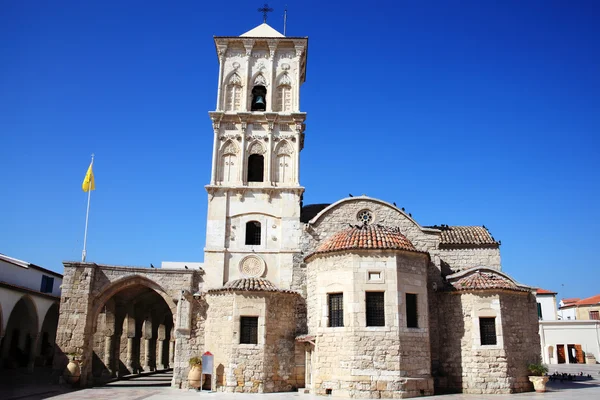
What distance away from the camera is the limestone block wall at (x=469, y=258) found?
23734 millimetres

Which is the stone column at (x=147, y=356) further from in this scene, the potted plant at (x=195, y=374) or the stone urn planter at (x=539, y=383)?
the stone urn planter at (x=539, y=383)

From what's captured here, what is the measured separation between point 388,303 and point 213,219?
30.4 ft

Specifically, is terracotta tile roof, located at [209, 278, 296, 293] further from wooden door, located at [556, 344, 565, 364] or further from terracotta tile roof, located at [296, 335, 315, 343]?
wooden door, located at [556, 344, 565, 364]

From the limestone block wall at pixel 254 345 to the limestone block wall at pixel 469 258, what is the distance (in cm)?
799

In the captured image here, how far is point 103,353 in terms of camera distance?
27.8 metres

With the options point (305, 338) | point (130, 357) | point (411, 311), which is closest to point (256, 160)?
point (305, 338)

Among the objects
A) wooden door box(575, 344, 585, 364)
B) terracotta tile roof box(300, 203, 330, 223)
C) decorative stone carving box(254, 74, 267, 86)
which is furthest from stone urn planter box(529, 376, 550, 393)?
wooden door box(575, 344, 585, 364)

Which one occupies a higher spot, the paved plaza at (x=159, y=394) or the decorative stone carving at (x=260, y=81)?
the decorative stone carving at (x=260, y=81)

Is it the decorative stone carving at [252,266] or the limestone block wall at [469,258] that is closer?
the decorative stone carving at [252,266]

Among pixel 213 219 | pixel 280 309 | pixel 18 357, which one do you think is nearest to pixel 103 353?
pixel 18 357

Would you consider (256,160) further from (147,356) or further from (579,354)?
(579,354)

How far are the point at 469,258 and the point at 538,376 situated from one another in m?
6.25

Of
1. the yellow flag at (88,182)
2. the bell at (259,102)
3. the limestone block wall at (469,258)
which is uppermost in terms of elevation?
the bell at (259,102)

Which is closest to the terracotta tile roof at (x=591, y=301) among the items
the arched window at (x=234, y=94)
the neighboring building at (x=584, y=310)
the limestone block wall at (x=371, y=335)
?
the neighboring building at (x=584, y=310)
